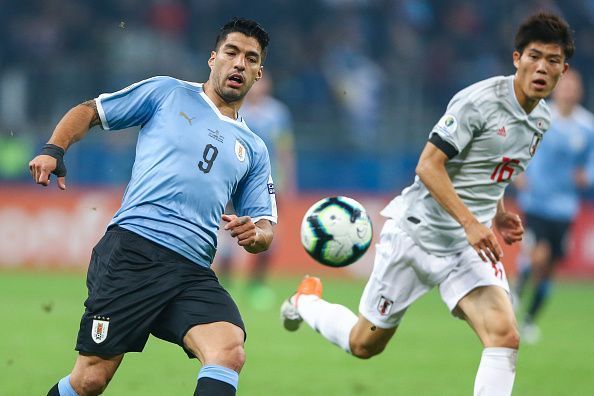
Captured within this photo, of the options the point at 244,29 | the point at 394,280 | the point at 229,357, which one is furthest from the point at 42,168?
the point at 394,280

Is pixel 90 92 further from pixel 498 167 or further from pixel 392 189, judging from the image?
pixel 498 167

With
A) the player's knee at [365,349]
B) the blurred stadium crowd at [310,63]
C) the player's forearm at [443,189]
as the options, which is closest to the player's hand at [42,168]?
the player's forearm at [443,189]

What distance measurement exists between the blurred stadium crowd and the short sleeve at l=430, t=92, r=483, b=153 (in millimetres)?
10363

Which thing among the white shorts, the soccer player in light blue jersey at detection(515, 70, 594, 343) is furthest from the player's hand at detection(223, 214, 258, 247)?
the soccer player in light blue jersey at detection(515, 70, 594, 343)

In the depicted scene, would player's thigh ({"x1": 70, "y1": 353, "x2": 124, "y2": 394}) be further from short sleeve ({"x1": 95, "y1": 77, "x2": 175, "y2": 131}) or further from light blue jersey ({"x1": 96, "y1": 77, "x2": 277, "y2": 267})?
short sleeve ({"x1": 95, "y1": 77, "x2": 175, "y2": 131})

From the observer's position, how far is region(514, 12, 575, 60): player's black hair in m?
5.99

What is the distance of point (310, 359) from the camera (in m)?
8.97

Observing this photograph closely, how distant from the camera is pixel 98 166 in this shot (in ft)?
53.1

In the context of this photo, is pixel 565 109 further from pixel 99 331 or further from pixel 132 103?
pixel 99 331

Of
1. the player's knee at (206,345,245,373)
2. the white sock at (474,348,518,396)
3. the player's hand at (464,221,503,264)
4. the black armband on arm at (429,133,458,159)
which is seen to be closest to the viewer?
the player's knee at (206,345,245,373)

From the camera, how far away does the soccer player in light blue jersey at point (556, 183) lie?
11.5m

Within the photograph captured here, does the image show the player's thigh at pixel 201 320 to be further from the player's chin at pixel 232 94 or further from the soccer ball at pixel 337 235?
the soccer ball at pixel 337 235

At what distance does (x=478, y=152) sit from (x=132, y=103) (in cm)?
190

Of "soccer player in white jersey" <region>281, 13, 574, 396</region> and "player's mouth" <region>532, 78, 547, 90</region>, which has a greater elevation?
"player's mouth" <region>532, 78, 547, 90</region>
